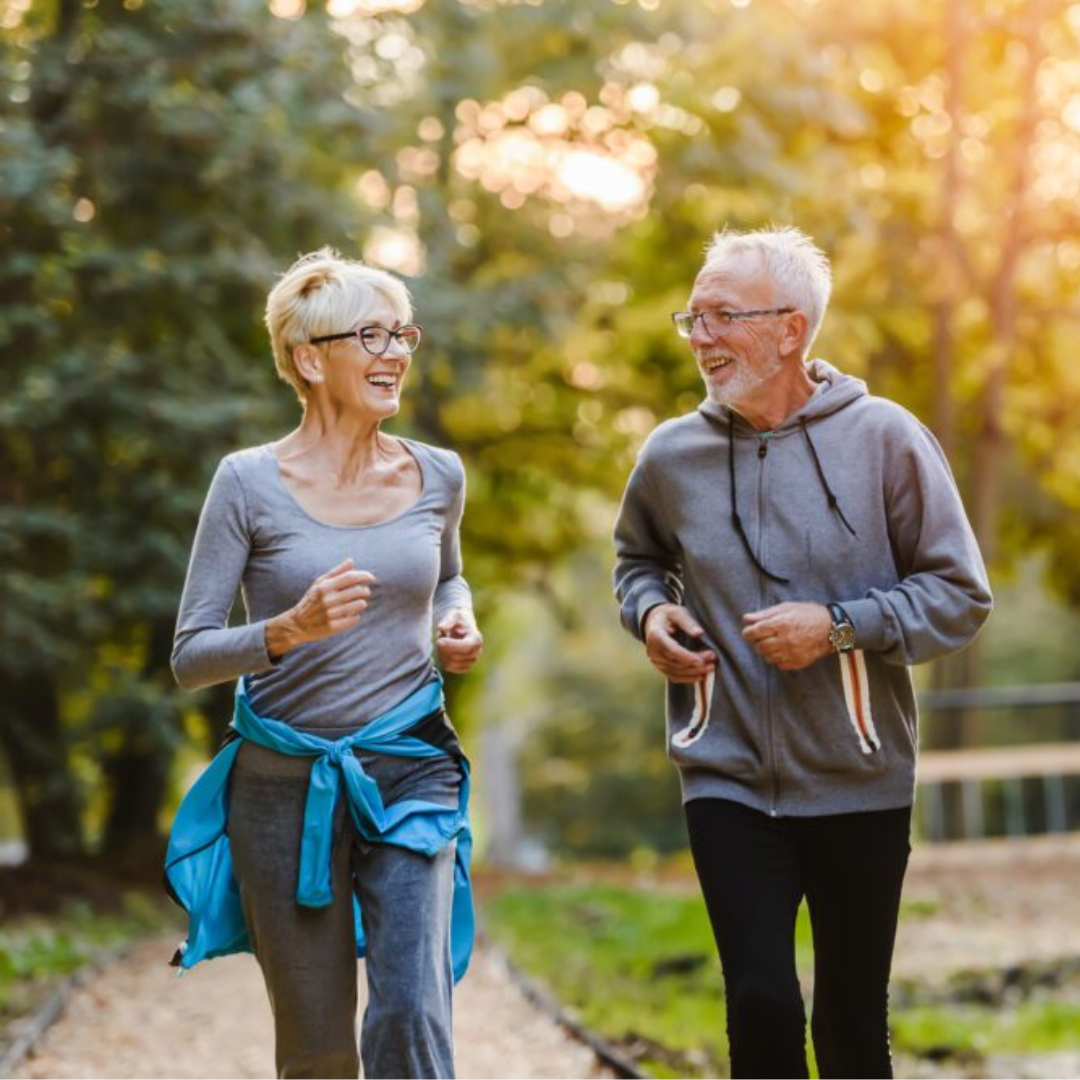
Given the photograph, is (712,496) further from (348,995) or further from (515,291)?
(515,291)

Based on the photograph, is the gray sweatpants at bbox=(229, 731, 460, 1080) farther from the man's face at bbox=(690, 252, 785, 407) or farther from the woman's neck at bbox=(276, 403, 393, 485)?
the man's face at bbox=(690, 252, 785, 407)

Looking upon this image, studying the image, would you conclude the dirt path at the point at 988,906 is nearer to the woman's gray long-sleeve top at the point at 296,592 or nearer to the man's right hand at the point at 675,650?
the man's right hand at the point at 675,650

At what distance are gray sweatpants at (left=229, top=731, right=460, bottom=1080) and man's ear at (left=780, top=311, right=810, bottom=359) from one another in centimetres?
136

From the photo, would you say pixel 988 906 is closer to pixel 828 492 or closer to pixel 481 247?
pixel 481 247

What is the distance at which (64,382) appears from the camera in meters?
12.2

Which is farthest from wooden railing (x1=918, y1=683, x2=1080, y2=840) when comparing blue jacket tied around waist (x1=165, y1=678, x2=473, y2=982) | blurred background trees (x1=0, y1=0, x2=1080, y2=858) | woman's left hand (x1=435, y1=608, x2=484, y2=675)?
blue jacket tied around waist (x1=165, y1=678, x2=473, y2=982)

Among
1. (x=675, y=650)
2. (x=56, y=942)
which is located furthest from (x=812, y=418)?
(x=56, y=942)

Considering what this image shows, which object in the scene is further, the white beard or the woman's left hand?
the white beard

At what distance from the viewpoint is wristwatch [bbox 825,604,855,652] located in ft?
13.9

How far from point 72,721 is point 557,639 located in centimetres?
3222

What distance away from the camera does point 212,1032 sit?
8.77 m

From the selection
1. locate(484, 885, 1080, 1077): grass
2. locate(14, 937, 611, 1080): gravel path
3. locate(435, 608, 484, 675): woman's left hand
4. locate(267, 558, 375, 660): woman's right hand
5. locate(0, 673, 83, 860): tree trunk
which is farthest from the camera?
locate(0, 673, 83, 860): tree trunk

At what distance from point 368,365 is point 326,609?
0.68 meters

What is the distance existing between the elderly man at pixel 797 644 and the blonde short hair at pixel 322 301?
28.9 inches
